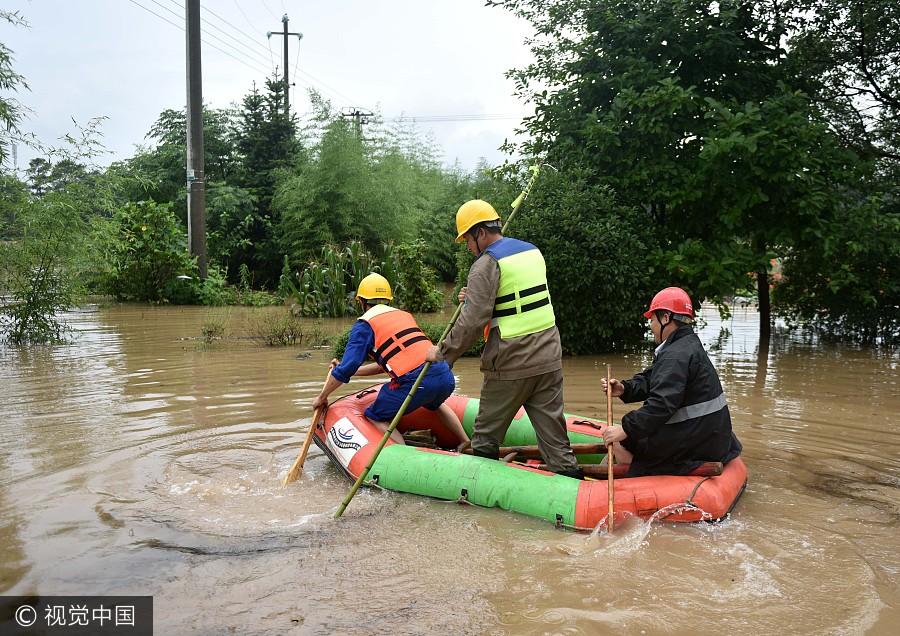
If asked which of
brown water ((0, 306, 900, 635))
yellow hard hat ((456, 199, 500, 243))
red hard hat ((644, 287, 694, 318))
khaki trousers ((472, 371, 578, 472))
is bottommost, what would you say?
brown water ((0, 306, 900, 635))

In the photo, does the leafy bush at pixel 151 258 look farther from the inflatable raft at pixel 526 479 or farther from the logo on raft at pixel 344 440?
the inflatable raft at pixel 526 479

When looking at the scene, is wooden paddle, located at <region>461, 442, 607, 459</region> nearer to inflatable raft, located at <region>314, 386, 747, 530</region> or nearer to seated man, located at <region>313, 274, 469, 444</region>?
inflatable raft, located at <region>314, 386, 747, 530</region>

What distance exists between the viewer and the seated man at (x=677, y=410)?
4660 mm

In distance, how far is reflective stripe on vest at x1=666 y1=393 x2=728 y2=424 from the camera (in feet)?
15.5

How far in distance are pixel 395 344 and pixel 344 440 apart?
2.55 ft

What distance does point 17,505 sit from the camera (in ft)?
15.9

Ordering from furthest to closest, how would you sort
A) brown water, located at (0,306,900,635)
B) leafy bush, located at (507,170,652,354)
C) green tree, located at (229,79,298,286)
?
green tree, located at (229,79,298,286) → leafy bush, located at (507,170,652,354) → brown water, located at (0,306,900,635)

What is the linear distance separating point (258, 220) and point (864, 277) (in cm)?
1742

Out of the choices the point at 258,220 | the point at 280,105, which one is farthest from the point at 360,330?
the point at 280,105

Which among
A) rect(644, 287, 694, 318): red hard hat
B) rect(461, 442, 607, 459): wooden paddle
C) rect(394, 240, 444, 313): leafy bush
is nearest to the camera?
rect(644, 287, 694, 318): red hard hat

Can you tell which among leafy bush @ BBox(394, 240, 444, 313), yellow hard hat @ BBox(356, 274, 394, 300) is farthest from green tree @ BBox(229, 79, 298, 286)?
yellow hard hat @ BBox(356, 274, 394, 300)

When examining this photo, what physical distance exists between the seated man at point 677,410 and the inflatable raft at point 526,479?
138 mm

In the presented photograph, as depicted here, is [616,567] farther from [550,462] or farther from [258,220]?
[258,220]

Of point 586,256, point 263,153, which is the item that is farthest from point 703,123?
point 263,153
